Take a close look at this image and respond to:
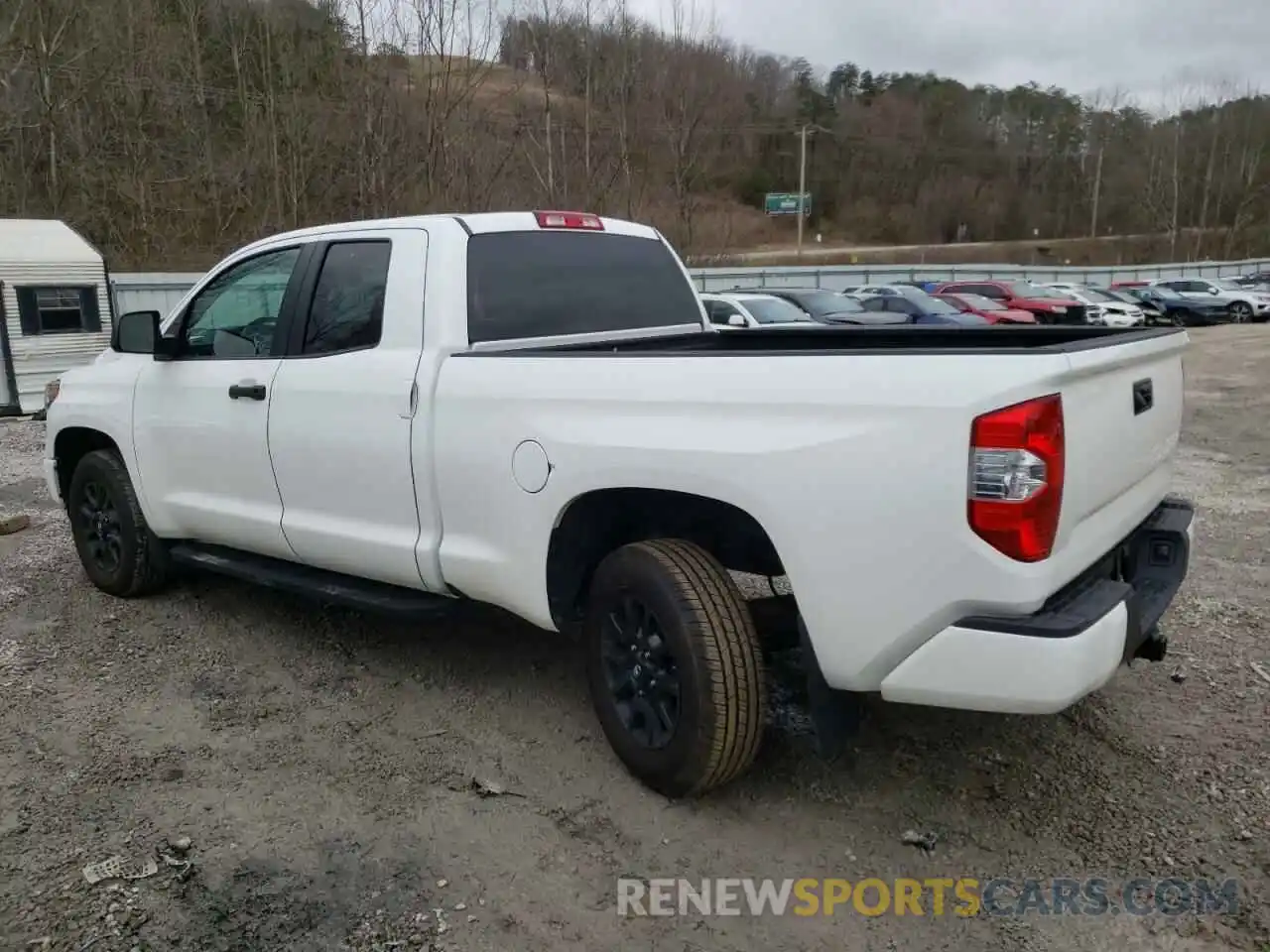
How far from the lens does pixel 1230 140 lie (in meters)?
82.1

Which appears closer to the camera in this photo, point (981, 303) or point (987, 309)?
point (987, 309)

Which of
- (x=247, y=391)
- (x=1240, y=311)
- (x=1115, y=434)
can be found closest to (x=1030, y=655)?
(x=1115, y=434)

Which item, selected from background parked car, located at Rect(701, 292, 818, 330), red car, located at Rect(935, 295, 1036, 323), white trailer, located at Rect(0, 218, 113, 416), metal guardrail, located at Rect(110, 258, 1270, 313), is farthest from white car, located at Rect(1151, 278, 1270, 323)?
white trailer, located at Rect(0, 218, 113, 416)

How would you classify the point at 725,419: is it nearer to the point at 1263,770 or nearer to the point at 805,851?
the point at 805,851

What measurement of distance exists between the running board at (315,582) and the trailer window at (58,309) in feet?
38.0

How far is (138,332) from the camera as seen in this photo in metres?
4.87

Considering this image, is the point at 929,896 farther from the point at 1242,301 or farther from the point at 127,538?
the point at 1242,301

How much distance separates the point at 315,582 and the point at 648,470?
1.94m

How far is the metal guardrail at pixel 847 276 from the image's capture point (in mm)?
21891

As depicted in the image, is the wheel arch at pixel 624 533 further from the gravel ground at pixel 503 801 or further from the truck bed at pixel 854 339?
the gravel ground at pixel 503 801

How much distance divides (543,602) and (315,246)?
6.42ft

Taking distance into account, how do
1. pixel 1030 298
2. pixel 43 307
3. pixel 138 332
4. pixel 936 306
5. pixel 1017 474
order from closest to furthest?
1. pixel 1017 474
2. pixel 138 332
3. pixel 43 307
4. pixel 936 306
5. pixel 1030 298

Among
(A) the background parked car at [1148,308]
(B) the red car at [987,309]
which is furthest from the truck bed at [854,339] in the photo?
(A) the background parked car at [1148,308]

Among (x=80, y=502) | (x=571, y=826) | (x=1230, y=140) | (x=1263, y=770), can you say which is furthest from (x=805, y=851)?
(x=1230, y=140)
